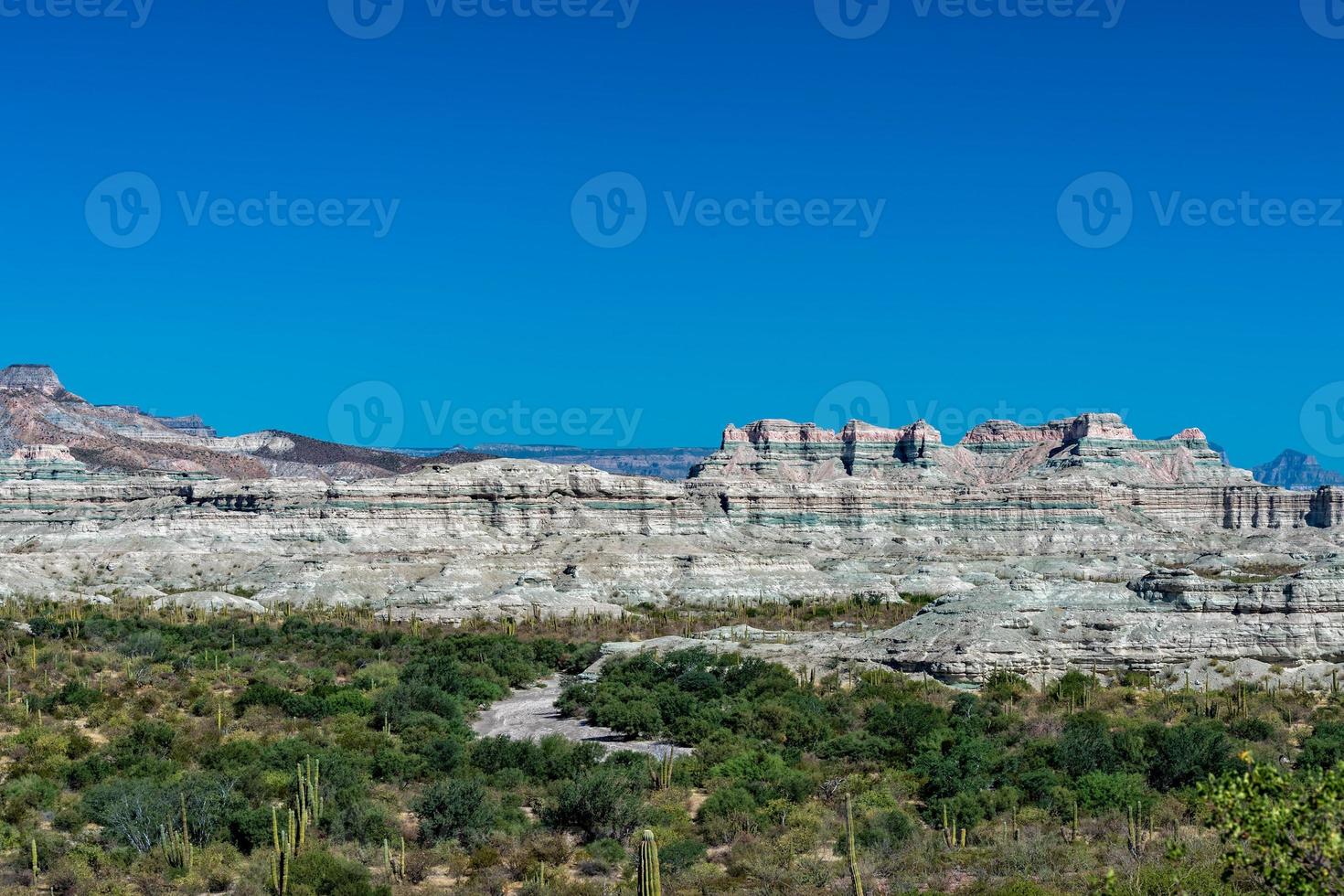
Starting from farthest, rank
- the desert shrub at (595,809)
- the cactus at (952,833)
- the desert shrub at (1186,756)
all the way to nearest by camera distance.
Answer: the desert shrub at (1186,756)
the desert shrub at (595,809)
the cactus at (952,833)

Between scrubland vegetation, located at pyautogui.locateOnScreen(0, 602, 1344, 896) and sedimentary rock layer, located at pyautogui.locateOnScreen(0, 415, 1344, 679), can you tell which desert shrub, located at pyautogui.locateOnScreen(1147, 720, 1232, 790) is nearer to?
scrubland vegetation, located at pyautogui.locateOnScreen(0, 602, 1344, 896)

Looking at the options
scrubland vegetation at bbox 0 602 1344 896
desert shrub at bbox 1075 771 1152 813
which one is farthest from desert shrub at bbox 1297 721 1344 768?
desert shrub at bbox 1075 771 1152 813

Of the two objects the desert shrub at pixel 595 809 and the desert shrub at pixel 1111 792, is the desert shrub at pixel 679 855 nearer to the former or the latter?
the desert shrub at pixel 595 809

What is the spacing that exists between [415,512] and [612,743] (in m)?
57.5

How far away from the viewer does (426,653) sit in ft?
154

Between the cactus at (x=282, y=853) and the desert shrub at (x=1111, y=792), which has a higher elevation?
the desert shrub at (x=1111, y=792)

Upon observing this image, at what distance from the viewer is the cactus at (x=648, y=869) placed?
16.5 metres

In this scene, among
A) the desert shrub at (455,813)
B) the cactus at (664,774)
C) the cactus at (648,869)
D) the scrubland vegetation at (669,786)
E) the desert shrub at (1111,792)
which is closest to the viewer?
the cactus at (648,869)

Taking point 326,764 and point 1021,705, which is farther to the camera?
point 1021,705

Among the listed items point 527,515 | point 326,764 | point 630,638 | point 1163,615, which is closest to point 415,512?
point 527,515

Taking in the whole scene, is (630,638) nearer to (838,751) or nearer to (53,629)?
(53,629)

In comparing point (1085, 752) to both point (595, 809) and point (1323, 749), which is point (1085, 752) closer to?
point (1323, 749)

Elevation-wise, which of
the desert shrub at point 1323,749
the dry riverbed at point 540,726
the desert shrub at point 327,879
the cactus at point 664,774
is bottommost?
the desert shrub at point 327,879

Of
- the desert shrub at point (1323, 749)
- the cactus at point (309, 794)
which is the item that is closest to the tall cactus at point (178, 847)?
the cactus at point (309, 794)
